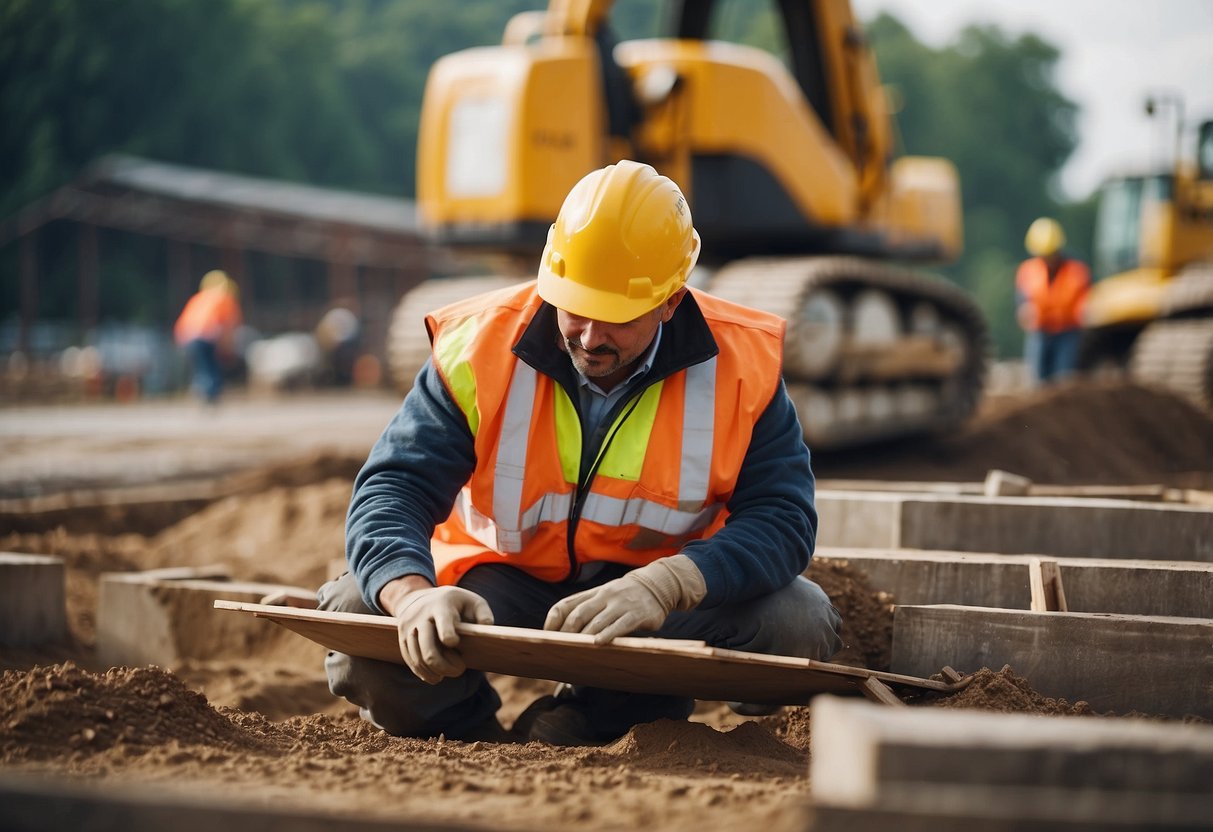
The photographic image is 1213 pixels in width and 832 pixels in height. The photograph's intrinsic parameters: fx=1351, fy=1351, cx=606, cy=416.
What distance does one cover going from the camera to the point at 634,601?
9.60ft

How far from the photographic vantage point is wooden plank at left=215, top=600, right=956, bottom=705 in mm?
2744

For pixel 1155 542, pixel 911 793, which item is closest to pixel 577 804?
pixel 911 793

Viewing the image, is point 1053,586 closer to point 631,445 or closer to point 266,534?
point 631,445

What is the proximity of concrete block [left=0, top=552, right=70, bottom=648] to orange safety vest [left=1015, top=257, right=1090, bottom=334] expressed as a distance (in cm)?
1070

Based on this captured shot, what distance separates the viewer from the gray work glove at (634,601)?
9.44ft

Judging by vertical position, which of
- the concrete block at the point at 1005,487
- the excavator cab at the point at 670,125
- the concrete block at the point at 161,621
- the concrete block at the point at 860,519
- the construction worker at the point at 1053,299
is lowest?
the concrete block at the point at 161,621

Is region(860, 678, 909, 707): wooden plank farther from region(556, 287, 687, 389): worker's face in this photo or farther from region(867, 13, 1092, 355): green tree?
region(867, 13, 1092, 355): green tree

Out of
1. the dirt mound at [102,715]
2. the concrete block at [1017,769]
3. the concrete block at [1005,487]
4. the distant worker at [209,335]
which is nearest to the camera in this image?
the concrete block at [1017,769]

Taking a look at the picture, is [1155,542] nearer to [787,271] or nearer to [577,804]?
[577,804]

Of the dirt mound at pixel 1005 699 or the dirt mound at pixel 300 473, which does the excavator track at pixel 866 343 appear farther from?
the dirt mound at pixel 1005 699

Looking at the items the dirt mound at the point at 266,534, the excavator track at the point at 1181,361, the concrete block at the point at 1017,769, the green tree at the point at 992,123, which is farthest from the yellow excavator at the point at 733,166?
the green tree at the point at 992,123

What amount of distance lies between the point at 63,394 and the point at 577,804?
20746mm

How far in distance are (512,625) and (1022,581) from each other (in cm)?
142

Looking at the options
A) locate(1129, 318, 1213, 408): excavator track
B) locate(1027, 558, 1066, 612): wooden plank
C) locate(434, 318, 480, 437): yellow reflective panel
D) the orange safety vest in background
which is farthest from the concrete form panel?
the orange safety vest in background
